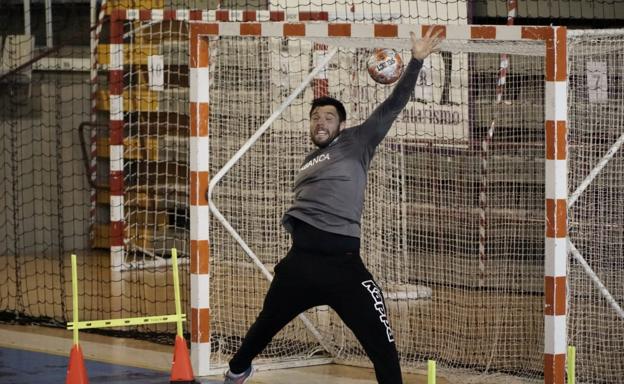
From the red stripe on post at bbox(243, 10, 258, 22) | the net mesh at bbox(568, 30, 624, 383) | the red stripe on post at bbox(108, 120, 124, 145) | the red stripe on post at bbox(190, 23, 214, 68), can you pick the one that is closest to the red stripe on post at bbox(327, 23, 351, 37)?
the red stripe on post at bbox(190, 23, 214, 68)

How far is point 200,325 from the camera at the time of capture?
981 centimetres

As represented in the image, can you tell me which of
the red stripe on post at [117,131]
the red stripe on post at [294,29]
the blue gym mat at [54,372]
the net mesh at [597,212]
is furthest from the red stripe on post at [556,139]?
the red stripe on post at [117,131]

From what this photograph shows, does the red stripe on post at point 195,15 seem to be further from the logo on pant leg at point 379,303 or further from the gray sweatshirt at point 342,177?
the logo on pant leg at point 379,303

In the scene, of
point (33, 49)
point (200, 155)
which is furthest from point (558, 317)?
point (33, 49)

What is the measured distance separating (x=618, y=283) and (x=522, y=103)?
7.37 ft

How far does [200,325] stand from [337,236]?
2059 millimetres

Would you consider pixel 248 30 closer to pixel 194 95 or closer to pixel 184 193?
pixel 194 95

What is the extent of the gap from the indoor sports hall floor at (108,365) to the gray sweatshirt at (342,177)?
1.94 metres

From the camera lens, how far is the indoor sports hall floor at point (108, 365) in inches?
386

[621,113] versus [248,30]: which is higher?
[248,30]

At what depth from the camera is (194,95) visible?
32.2 ft

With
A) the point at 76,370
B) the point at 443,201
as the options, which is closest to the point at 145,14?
the point at 443,201

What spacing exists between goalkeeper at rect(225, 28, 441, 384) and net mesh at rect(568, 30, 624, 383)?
7.66 feet

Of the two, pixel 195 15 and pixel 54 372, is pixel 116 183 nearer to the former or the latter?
pixel 195 15
